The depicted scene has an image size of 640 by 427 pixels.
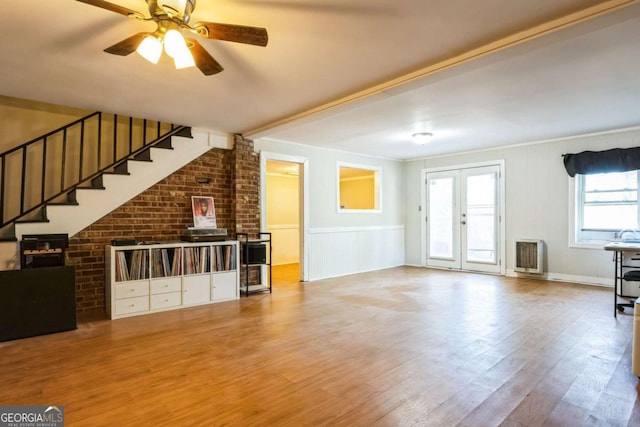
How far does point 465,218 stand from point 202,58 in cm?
610

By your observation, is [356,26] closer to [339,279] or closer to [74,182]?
[74,182]

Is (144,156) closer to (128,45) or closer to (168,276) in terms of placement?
(168,276)

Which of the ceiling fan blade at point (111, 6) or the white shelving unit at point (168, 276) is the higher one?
the ceiling fan blade at point (111, 6)

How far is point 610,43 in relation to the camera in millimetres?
2646

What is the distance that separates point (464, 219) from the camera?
7.16 m

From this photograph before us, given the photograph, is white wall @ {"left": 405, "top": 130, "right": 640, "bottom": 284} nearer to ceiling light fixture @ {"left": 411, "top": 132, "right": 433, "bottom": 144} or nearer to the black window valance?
the black window valance

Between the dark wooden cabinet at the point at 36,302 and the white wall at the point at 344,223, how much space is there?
3175 millimetres

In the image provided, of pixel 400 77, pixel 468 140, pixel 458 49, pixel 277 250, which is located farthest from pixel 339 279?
pixel 458 49

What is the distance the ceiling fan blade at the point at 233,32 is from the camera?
208cm

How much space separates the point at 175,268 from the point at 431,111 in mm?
3636

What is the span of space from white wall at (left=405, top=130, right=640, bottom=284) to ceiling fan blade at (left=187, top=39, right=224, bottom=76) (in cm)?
576

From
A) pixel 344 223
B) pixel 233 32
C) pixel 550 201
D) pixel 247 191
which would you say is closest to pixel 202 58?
pixel 233 32

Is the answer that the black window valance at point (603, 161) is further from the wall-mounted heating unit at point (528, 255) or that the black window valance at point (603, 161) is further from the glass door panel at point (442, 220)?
the glass door panel at point (442, 220)

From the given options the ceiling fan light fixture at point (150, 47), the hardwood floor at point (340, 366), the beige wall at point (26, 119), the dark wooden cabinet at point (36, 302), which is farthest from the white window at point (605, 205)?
the beige wall at point (26, 119)
